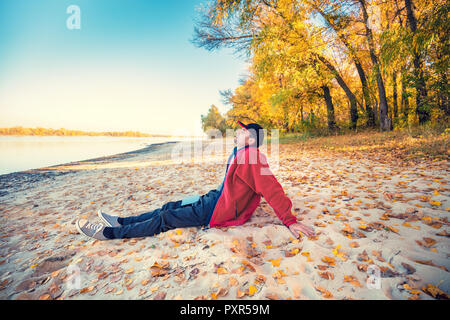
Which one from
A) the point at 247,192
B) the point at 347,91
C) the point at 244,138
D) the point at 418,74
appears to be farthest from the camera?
the point at 347,91

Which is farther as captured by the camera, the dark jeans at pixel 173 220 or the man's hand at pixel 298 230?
the dark jeans at pixel 173 220

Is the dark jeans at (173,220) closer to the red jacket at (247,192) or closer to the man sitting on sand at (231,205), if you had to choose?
the man sitting on sand at (231,205)

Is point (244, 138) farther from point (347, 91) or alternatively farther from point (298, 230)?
point (347, 91)

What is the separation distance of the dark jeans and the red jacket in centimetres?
15

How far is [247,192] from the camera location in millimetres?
2830

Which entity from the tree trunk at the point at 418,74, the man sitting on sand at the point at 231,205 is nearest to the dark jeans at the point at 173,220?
the man sitting on sand at the point at 231,205

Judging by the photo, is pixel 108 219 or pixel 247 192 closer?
pixel 247 192

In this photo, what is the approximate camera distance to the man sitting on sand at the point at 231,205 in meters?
2.49

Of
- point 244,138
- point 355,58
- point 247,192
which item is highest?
point 355,58

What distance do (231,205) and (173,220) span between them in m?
0.98

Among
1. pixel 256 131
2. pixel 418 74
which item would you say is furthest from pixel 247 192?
pixel 418 74

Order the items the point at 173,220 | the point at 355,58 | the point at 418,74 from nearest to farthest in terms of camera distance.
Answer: the point at 173,220 < the point at 418,74 < the point at 355,58

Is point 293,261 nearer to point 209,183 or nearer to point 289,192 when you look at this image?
point 289,192

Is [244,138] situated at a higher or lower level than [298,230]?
higher
